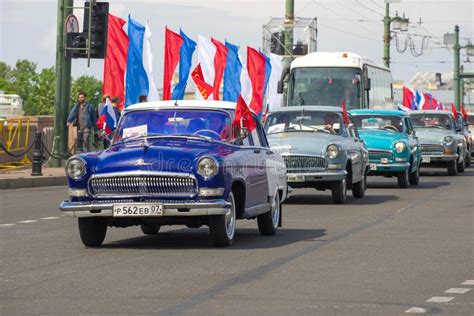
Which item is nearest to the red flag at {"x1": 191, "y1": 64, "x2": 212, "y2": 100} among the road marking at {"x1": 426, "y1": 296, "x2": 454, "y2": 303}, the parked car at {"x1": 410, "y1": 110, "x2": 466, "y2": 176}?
the parked car at {"x1": 410, "y1": 110, "x2": 466, "y2": 176}

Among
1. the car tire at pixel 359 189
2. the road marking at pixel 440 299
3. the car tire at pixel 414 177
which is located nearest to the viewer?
the road marking at pixel 440 299

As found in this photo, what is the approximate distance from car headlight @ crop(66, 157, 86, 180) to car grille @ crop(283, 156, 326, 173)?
8589 mm

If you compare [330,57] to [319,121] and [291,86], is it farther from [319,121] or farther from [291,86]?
[319,121]

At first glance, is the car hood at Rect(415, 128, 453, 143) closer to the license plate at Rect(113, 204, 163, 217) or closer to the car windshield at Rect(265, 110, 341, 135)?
the car windshield at Rect(265, 110, 341, 135)

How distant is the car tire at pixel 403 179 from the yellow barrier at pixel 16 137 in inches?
382

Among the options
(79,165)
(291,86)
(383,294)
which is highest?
(291,86)

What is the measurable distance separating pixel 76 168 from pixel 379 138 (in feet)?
52.1

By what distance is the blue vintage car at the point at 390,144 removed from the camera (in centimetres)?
2875

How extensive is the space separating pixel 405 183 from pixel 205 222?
15.6 meters

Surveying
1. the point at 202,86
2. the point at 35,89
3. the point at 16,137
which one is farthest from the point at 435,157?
the point at 35,89

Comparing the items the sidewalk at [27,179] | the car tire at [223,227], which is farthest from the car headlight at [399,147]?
the car tire at [223,227]

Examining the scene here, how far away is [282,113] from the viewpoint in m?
23.6

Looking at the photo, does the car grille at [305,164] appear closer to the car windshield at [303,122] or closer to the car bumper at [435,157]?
the car windshield at [303,122]

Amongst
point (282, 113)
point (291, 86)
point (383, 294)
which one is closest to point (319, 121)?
point (282, 113)
